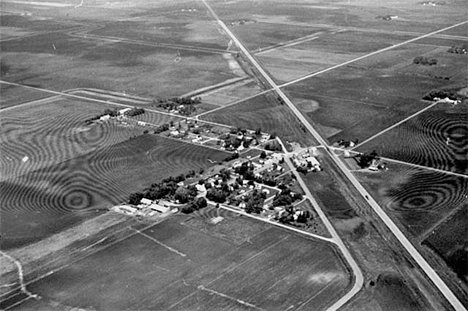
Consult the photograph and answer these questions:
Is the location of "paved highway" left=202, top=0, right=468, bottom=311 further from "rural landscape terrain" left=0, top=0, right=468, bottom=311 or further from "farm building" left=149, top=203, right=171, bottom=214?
"farm building" left=149, top=203, right=171, bottom=214

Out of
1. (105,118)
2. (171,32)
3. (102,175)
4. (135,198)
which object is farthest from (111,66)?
(135,198)

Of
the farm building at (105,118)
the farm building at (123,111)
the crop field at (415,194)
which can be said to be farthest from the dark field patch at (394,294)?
the farm building at (123,111)

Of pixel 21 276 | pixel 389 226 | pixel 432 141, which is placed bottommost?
pixel 21 276

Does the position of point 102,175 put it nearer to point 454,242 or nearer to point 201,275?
point 201,275

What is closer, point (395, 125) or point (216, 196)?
point (216, 196)

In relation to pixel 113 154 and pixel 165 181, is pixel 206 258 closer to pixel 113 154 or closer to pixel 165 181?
pixel 165 181
